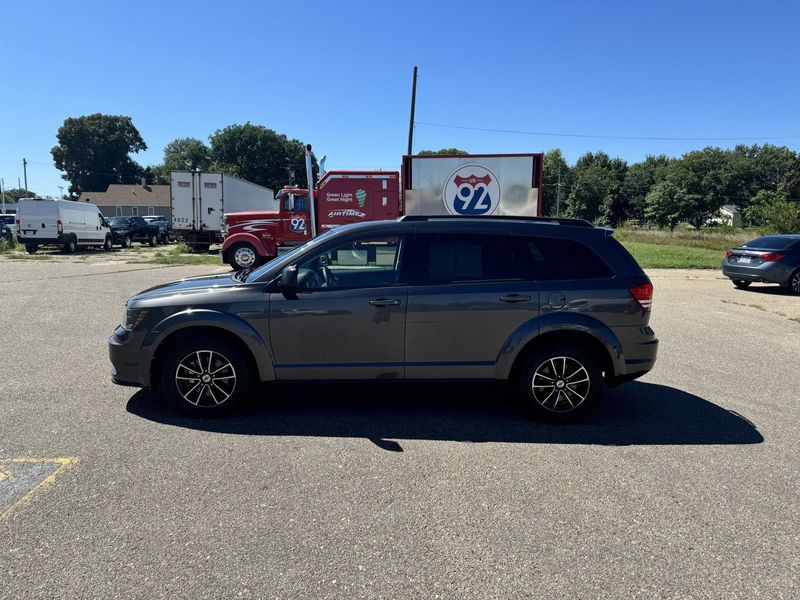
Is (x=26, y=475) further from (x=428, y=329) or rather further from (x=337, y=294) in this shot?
(x=428, y=329)

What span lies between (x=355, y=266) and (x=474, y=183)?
10.4 m

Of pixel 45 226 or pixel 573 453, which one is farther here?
pixel 45 226

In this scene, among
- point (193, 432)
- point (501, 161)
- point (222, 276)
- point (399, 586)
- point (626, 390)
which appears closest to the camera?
point (399, 586)

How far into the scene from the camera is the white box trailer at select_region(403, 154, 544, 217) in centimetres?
1412

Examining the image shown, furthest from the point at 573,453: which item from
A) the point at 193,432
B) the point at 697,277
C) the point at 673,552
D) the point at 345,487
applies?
the point at 697,277

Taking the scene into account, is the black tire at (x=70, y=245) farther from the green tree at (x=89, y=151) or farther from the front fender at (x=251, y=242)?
the green tree at (x=89, y=151)

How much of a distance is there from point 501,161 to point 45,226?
20.0 m

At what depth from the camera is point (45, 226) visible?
74.0 feet

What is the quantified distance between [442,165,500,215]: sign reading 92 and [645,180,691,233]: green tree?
59821 mm

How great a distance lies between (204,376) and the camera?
4.48 metres

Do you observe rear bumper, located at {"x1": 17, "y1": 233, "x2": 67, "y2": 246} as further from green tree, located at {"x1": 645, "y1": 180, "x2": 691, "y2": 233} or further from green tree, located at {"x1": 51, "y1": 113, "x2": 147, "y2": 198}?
green tree, located at {"x1": 51, "y1": 113, "x2": 147, "y2": 198}

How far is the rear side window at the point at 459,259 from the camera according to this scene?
4535 mm

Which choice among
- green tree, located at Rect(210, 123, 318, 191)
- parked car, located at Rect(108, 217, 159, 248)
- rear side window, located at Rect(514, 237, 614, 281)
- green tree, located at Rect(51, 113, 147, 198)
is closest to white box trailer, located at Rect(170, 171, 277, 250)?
parked car, located at Rect(108, 217, 159, 248)

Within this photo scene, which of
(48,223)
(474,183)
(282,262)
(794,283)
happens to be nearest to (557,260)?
(282,262)
